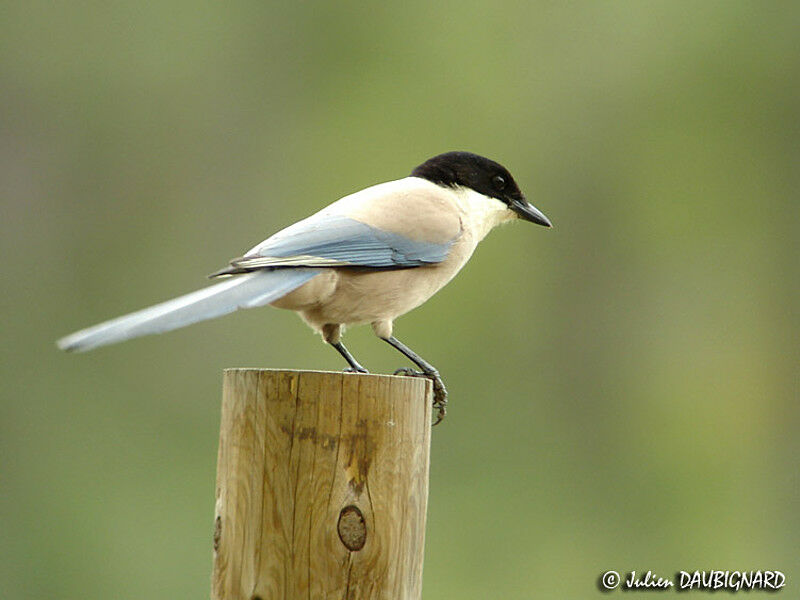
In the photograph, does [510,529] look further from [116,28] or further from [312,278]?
[312,278]

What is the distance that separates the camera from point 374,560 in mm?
3080

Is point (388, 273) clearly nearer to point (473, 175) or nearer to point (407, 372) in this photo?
point (407, 372)

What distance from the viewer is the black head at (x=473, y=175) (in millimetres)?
5031

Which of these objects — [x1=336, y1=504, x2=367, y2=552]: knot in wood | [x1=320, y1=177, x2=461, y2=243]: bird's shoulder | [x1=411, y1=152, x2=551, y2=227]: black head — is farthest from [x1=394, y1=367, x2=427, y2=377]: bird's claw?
[x1=336, y1=504, x2=367, y2=552]: knot in wood

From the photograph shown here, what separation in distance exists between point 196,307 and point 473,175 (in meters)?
2.13

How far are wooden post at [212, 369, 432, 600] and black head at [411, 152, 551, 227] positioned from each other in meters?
2.00

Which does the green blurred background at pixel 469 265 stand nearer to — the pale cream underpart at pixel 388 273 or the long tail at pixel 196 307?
the pale cream underpart at pixel 388 273

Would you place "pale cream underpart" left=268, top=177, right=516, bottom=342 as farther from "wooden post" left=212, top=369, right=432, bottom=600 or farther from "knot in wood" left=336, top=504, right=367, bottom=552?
"knot in wood" left=336, top=504, right=367, bottom=552

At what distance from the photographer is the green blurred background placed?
1016 centimetres

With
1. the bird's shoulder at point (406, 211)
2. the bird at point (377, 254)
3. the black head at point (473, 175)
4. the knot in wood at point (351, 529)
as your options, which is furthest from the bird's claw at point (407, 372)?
the knot in wood at point (351, 529)

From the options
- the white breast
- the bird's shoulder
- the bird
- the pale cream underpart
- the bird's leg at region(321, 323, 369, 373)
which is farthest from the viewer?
the white breast

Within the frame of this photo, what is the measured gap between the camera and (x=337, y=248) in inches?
160

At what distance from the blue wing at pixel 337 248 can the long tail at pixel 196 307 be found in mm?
43

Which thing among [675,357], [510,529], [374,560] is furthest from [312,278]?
[675,357]
